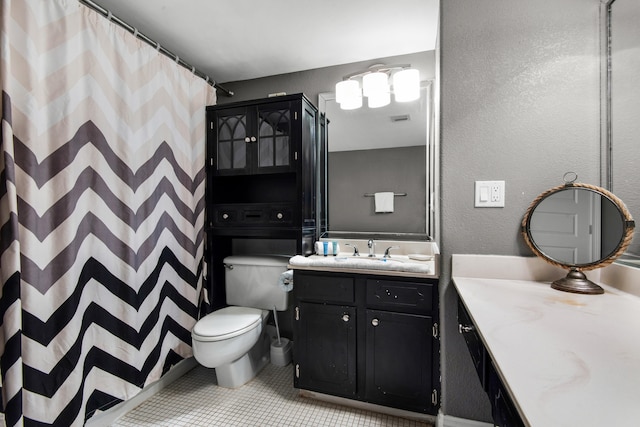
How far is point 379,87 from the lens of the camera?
198 centimetres

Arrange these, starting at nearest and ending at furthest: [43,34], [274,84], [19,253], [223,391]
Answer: [19,253] < [43,34] < [223,391] < [274,84]

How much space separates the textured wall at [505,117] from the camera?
1181mm

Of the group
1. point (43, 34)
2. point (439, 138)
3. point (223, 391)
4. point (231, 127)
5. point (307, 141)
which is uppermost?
point (43, 34)

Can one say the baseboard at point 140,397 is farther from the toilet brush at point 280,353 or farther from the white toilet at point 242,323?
the toilet brush at point 280,353

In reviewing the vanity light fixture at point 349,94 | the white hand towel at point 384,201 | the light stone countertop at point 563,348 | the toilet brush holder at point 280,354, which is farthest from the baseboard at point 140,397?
the vanity light fixture at point 349,94

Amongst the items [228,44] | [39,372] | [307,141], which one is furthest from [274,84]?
[39,372]

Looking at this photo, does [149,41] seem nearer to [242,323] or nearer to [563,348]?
[242,323]

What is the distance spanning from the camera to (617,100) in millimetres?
1103

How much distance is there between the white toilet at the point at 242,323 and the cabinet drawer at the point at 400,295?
0.70 metres

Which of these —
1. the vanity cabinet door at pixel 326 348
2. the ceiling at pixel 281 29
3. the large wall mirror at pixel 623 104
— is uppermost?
the ceiling at pixel 281 29

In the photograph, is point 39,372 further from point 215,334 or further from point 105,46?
point 105,46

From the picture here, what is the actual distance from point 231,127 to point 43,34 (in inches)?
41.2

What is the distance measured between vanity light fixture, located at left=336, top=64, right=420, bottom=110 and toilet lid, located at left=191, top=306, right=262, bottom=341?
1.66 m

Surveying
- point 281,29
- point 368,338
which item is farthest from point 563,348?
point 281,29
